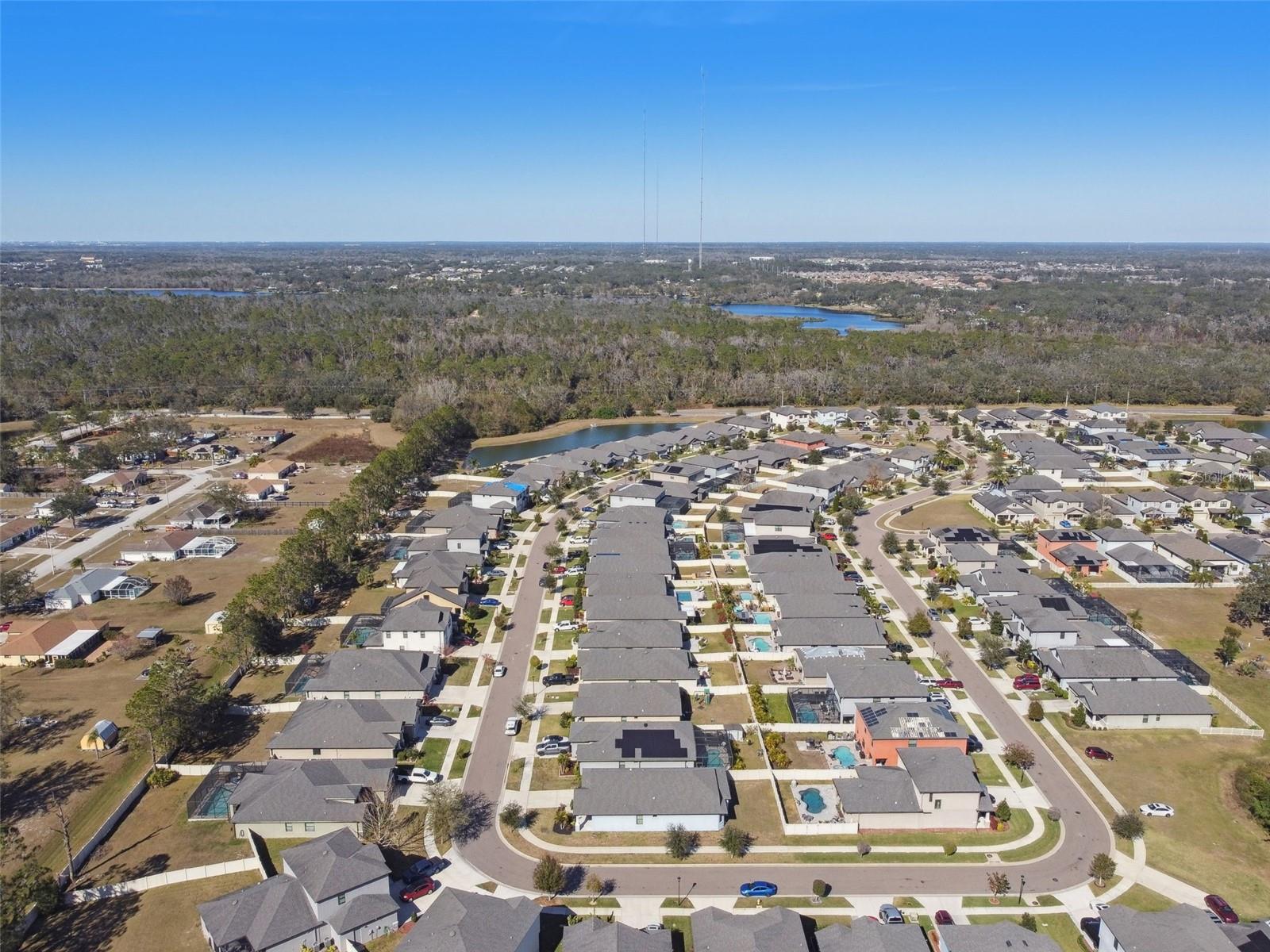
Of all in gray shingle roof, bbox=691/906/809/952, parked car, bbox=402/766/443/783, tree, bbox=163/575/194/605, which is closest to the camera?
gray shingle roof, bbox=691/906/809/952

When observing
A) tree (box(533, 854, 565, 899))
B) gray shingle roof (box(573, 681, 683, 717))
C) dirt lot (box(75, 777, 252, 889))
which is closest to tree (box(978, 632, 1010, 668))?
gray shingle roof (box(573, 681, 683, 717))

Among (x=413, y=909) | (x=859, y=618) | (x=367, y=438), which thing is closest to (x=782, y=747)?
(x=859, y=618)

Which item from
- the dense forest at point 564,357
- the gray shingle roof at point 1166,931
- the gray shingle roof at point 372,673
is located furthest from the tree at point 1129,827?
the dense forest at point 564,357

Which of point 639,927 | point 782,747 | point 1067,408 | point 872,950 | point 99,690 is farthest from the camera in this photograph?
point 1067,408

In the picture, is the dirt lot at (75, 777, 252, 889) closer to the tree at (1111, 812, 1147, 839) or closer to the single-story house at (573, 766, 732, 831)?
the single-story house at (573, 766, 732, 831)

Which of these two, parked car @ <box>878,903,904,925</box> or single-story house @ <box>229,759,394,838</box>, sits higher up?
single-story house @ <box>229,759,394,838</box>

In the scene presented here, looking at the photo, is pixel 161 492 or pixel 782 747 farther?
pixel 161 492

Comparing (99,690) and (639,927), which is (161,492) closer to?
(99,690)
